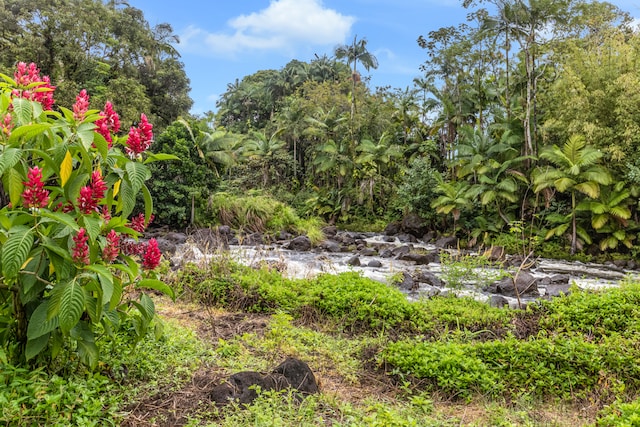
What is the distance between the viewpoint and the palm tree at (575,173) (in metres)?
14.1

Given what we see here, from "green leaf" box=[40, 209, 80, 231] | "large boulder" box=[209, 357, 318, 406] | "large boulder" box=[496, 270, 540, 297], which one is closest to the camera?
"green leaf" box=[40, 209, 80, 231]

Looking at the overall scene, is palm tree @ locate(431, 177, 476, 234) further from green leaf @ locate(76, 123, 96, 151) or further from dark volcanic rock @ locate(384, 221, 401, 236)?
green leaf @ locate(76, 123, 96, 151)

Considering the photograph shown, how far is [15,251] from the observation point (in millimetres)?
2240

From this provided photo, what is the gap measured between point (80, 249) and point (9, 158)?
0.58 meters

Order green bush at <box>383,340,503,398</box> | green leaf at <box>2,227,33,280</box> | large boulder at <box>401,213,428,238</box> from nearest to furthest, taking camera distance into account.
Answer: green leaf at <box>2,227,33,280</box> < green bush at <box>383,340,503,398</box> < large boulder at <box>401,213,428,238</box>

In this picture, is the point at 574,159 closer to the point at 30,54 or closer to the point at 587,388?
the point at 587,388

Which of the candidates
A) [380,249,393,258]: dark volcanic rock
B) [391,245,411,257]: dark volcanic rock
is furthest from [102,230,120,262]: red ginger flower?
[380,249,393,258]: dark volcanic rock

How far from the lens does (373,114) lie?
25375 mm

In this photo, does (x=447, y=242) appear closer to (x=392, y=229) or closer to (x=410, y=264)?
(x=392, y=229)

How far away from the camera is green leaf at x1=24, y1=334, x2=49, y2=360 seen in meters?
2.55

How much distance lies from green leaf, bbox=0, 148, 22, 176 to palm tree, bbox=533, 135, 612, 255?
50.2 feet

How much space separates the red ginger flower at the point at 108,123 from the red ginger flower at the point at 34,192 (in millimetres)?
512

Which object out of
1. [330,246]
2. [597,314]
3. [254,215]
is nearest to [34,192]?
[597,314]

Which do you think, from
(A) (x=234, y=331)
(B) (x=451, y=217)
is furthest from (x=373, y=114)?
(A) (x=234, y=331)
